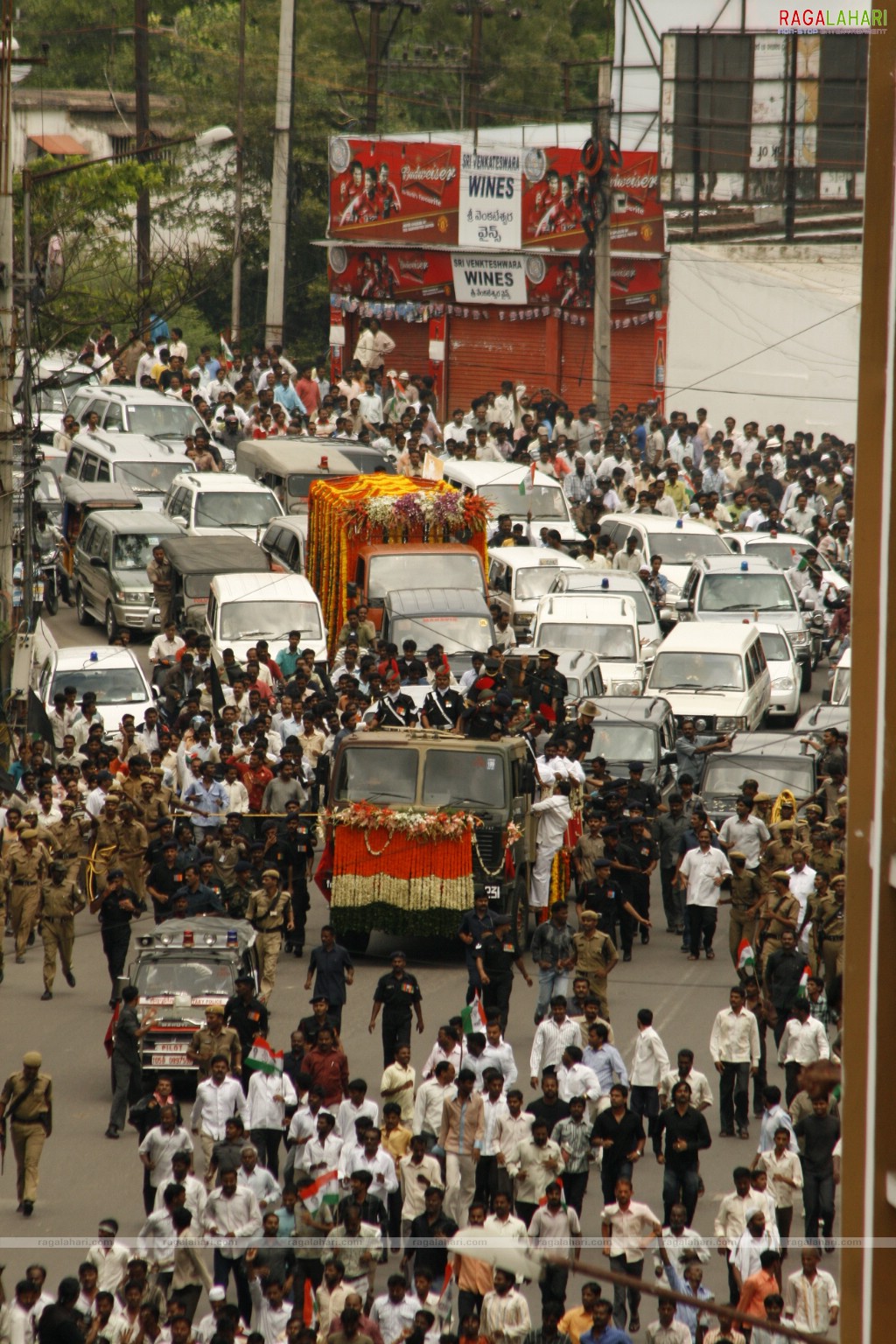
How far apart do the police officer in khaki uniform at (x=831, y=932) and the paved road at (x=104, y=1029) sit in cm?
103

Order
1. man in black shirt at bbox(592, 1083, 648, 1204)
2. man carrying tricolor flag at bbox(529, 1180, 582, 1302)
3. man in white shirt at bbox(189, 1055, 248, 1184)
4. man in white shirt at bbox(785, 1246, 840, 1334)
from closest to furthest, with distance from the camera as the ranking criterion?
man in white shirt at bbox(785, 1246, 840, 1334) → man carrying tricolor flag at bbox(529, 1180, 582, 1302) → man in black shirt at bbox(592, 1083, 648, 1204) → man in white shirt at bbox(189, 1055, 248, 1184)

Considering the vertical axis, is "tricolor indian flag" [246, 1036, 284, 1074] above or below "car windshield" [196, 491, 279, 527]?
below

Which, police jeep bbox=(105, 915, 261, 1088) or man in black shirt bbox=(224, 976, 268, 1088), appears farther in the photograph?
police jeep bbox=(105, 915, 261, 1088)

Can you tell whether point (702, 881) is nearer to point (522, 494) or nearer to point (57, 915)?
point (57, 915)

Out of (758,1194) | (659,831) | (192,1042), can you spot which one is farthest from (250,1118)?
(659,831)

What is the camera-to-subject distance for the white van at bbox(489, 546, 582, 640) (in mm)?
29719

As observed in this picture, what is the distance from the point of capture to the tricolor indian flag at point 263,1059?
14445 millimetres

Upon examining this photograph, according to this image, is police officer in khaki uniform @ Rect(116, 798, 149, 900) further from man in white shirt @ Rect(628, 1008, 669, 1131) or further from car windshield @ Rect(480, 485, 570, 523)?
car windshield @ Rect(480, 485, 570, 523)

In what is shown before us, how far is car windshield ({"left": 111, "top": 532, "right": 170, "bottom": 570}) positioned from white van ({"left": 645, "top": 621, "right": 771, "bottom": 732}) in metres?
7.84

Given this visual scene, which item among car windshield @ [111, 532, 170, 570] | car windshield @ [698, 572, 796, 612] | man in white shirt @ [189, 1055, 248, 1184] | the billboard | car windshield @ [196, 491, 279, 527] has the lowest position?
man in white shirt @ [189, 1055, 248, 1184]

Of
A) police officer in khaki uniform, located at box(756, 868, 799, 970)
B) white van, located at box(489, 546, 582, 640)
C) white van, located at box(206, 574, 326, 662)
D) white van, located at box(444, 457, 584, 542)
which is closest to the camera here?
police officer in khaki uniform, located at box(756, 868, 799, 970)

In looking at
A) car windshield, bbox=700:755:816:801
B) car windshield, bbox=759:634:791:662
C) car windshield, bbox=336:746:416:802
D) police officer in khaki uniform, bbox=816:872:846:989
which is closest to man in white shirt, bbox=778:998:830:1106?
police officer in khaki uniform, bbox=816:872:846:989

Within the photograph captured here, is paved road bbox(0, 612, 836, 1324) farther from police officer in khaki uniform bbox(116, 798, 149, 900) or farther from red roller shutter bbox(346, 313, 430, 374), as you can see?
red roller shutter bbox(346, 313, 430, 374)

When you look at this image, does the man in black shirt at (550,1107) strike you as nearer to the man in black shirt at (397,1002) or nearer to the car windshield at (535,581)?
the man in black shirt at (397,1002)
